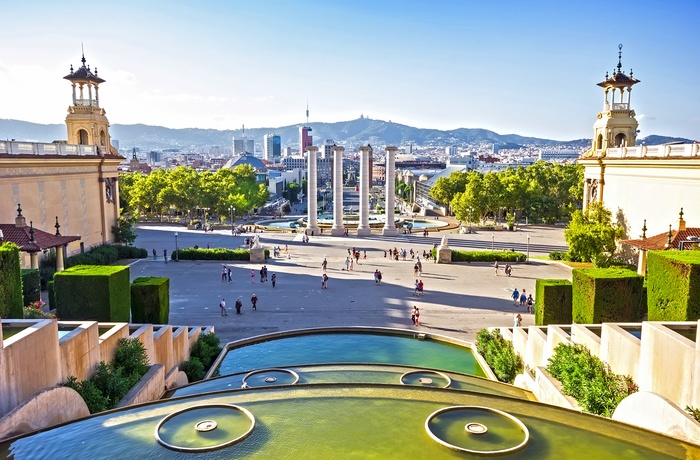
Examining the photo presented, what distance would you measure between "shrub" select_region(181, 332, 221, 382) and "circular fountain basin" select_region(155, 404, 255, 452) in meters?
9.25

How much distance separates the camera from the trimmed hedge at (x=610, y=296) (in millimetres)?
19812

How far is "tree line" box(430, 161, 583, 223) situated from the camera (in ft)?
229

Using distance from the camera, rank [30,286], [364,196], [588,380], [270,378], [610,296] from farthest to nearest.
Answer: [364,196], [30,286], [610,296], [270,378], [588,380]

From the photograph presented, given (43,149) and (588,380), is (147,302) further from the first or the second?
(43,149)

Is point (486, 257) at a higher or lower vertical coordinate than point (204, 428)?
lower

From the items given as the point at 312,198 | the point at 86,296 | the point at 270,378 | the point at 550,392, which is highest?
the point at 312,198

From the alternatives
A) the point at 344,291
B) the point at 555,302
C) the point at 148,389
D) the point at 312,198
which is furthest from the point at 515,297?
the point at 312,198

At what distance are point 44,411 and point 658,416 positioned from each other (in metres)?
11.6

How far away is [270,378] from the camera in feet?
54.8

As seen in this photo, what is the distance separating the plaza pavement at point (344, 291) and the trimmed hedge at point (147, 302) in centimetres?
350

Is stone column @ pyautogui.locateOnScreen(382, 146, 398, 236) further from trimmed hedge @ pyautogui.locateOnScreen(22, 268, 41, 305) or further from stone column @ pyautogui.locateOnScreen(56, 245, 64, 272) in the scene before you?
trimmed hedge @ pyautogui.locateOnScreen(22, 268, 41, 305)

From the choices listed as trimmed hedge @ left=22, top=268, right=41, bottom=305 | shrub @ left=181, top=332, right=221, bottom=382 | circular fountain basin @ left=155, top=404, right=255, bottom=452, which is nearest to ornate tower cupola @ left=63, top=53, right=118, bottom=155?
trimmed hedge @ left=22, top=268, right=41, bottom=305

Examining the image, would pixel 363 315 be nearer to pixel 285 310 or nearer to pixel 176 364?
pixel 285 310

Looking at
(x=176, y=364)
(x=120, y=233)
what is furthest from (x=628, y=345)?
(x=120, y=233)
